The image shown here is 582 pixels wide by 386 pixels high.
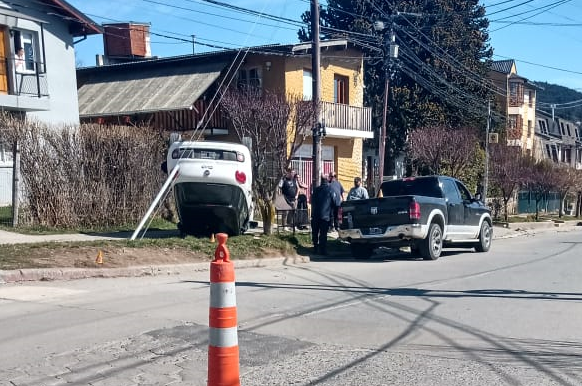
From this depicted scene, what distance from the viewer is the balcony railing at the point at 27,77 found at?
2311 centimetres

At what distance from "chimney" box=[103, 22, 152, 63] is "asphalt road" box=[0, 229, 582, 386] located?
27.0m

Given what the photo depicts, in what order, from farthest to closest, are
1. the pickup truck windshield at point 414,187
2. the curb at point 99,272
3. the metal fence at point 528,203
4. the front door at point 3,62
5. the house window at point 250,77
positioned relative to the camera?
the metal fence at point 528,203 < the house window at point 250,77 < the front door at point 3,62 < the pickup truck windshield at point 414,187 < the curb at point 99,272

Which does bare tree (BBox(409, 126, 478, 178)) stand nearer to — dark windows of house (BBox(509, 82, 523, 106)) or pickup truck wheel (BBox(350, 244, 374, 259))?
pickup truck wheel (BBox(350, 244, 374, 259))

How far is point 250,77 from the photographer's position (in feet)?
88.1

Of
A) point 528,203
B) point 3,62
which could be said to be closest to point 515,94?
point 528,203

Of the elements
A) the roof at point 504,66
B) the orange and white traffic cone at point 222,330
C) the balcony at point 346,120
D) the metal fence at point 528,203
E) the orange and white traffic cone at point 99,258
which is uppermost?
the roof at point 504,66

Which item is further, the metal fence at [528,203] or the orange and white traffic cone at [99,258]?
the metal fence at [528,203]

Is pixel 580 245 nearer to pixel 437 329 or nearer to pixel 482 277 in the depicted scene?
pixel 482 277

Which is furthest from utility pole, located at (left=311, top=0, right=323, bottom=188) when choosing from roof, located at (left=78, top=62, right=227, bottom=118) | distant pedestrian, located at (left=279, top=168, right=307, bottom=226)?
roof, located at (left=78, top=62, right=227, bottom=118)

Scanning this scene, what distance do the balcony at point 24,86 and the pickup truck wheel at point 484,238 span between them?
16349mm

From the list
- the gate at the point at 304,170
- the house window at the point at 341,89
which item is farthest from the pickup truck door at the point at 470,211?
the house window at the point at 341,89

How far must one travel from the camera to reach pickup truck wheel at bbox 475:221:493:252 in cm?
1707

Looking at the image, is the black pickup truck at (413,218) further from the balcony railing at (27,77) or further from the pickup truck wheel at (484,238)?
the balcony railing at (27,77)

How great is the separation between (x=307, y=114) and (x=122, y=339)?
1231 cm
